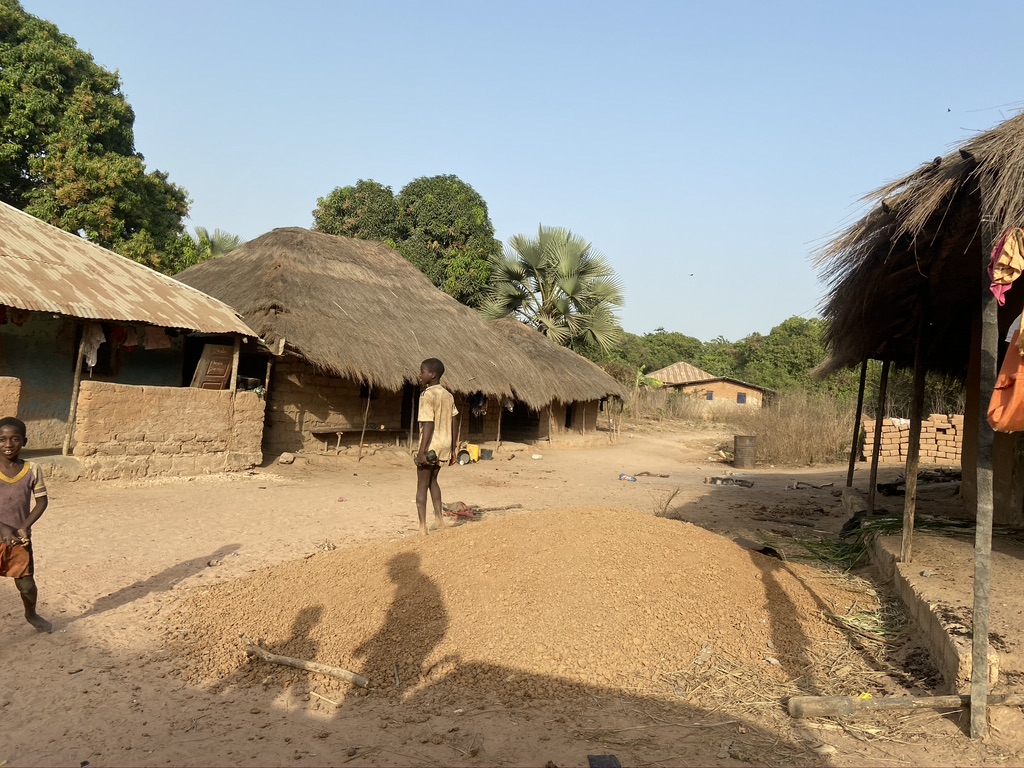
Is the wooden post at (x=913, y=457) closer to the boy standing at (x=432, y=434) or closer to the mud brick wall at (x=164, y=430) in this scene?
the boy standing at (x=432, y=434)

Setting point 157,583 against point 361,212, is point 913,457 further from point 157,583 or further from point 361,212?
point 361,212

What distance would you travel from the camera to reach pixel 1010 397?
3.17m

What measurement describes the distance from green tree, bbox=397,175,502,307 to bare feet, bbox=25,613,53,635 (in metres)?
19.5

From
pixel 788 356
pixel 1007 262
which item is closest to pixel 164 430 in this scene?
pixel 1007 262

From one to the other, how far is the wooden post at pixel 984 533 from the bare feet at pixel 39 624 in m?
4.63

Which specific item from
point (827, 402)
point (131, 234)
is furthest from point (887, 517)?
point (131, 234)

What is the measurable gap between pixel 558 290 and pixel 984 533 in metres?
19.6

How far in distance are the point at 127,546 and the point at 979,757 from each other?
5.97 meters

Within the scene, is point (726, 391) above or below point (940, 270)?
above

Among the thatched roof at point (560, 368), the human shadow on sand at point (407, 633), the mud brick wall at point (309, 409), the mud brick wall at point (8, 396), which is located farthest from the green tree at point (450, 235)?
the human shadow on sand at point (407, 633)

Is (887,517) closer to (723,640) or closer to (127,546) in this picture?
(723,640)

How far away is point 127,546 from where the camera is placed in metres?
5.92

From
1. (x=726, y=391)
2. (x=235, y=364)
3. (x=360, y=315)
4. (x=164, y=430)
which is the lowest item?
(x=164, y=430)

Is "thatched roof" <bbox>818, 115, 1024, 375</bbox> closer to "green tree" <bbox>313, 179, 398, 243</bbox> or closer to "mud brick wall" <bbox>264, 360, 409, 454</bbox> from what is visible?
"mud brick wall" <bbox>264, 360, 409, 454</bbox>
